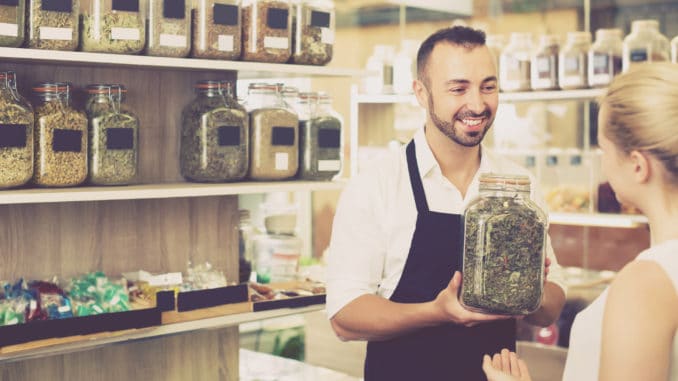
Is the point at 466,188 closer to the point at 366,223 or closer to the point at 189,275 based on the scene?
the point at 366,223

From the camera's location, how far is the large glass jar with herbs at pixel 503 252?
163cm

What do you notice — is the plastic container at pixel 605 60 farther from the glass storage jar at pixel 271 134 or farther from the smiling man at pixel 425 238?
the smiling man at pixel 425 238

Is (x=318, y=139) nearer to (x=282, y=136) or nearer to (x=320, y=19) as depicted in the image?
(x=282, y=136)

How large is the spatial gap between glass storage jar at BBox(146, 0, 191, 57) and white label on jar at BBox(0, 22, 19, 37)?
14.8 inches

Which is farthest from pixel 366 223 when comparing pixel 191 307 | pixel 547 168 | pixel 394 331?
pixel 547 168

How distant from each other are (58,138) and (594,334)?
4.86 feet

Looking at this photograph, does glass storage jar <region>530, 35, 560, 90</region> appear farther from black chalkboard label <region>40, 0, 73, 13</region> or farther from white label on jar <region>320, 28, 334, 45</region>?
black chalkboard label <region>40, 0, 73, 13</region>


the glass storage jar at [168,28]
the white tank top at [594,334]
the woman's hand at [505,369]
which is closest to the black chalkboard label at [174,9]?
the glass storage jar at [168,28]

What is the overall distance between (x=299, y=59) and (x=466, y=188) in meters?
0.83

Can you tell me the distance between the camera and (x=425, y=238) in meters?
1.97

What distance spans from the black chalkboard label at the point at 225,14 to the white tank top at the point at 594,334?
1512 mm

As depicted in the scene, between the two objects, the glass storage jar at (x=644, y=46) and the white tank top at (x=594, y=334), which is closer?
the white tank top at (x=594, y=334)

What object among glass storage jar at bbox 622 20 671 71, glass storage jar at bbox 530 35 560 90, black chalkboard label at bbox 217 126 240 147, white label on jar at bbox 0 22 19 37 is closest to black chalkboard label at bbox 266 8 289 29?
black chalkboard label at bbox 217 126 240 147

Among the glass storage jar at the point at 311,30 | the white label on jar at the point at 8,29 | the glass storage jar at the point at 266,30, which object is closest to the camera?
the white label on jar at the point at 8,29
